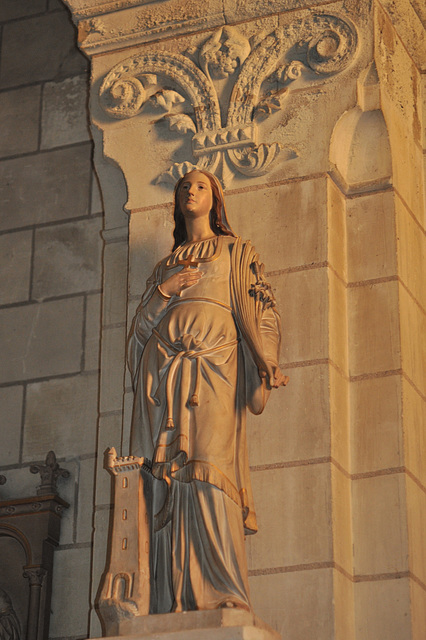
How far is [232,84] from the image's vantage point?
24.1 feet

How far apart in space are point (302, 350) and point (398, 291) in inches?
24.2

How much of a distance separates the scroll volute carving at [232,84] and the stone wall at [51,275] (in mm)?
1247

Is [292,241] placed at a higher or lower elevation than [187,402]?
higher

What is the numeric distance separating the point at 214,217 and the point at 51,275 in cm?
216

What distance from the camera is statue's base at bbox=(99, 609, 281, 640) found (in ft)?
17.2

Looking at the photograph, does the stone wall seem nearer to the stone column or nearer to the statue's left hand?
the stone column

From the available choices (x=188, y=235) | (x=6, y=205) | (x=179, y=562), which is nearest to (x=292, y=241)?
(x=188, y=235)

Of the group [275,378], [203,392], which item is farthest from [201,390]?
[275,378]

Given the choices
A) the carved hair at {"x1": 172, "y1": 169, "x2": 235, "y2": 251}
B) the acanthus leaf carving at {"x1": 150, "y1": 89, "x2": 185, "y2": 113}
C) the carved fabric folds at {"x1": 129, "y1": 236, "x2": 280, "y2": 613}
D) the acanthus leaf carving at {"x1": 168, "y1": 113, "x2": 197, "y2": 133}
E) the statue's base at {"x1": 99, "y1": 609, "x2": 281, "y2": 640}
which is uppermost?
the acanthus leaf carving at {"x1": 150, "y1": 89, "x2": 185, "y2": 113}

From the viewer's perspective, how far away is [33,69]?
30.0 ft

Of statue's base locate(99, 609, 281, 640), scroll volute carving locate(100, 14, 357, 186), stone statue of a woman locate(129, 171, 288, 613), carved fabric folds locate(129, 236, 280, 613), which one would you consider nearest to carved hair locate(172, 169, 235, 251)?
stone statue of a woman locate(129, 171, 288, 613)

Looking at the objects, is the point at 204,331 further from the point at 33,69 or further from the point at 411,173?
the point at 33,69

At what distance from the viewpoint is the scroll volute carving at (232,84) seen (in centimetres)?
715

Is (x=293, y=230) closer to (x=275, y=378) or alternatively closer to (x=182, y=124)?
(x=182, y=124)
